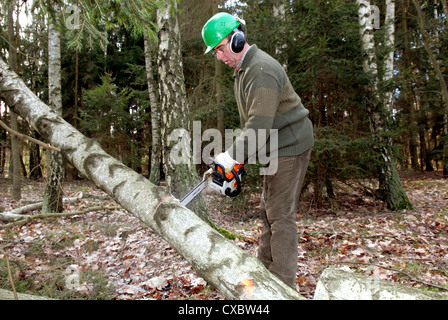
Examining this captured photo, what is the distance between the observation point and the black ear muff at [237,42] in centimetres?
250

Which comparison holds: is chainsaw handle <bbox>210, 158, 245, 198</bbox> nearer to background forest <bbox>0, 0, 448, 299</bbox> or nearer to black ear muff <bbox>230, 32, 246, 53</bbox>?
black ear muff <bbox>230, 32, 246, 53</bbox>

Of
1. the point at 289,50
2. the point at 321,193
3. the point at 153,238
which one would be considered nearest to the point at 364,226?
the point at 321,193

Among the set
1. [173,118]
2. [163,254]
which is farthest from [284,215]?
[173,118]

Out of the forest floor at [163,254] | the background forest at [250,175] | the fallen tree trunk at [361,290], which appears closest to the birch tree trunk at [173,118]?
the background forest at [250,175]

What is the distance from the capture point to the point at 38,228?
17.3 ft

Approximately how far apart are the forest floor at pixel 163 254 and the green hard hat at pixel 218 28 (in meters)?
2.28

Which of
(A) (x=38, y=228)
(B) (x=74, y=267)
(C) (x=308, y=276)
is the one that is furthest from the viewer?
(A) (x=38, y=228)

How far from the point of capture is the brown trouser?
2.46m

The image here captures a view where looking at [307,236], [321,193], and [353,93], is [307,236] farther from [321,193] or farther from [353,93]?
[353,93]

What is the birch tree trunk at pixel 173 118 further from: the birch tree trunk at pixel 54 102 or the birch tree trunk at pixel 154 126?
Result: the birch tree trunk at pixel 154 126

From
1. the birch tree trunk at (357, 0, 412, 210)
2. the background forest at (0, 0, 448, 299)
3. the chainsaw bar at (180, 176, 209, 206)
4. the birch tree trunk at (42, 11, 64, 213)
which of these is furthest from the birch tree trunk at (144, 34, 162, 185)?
the chainsaw bar at (180, 176, 209, 206)

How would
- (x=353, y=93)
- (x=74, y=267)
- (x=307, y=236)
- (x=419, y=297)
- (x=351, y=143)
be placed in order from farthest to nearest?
1. (x=353, y=93)
2. (x=351, y=143)
3. (x=307, y=236)
4. (x=74, y=267)
5. (x=419, y=297)

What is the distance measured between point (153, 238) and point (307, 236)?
2295 millimetres

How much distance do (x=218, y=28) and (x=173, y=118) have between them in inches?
82.2
